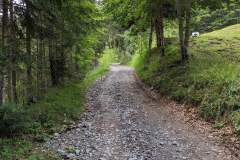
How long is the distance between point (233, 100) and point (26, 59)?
23.6 ft

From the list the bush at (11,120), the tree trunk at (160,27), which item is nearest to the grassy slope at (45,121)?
the bush at (11,120)

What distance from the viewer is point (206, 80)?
13.9 m

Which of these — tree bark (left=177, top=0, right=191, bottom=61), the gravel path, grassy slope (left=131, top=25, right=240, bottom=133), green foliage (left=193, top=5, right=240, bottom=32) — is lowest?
the gravel path

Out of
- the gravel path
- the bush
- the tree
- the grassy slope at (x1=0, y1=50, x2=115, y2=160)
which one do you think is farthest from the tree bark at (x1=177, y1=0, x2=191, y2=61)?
the bush

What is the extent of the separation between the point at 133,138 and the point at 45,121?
323 cm

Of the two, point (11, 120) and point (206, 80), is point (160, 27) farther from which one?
point (11, 120)

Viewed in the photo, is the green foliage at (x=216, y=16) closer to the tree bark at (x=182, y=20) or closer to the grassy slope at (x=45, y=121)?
the tree bark at (x=182, y=20)

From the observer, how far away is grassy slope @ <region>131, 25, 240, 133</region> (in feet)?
37.0

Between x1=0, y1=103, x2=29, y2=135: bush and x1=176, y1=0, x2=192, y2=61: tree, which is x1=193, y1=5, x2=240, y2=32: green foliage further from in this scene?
x1=0, y1=103, x2=29, y2=135: bush

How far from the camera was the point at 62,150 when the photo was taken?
870cm

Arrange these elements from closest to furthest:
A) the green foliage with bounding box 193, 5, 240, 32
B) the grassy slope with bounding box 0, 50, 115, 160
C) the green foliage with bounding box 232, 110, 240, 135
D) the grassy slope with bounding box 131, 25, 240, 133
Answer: the grassy slope with bounding box 0, 50, 115, 160, the green foliage with bounding box 232, 110, 240, 135, the grassy slope with bounding box 131, 25, 240, 133, the green foliage with bounding box 193, 5, 240, 32

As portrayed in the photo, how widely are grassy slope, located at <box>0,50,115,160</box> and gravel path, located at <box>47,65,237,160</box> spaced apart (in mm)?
472

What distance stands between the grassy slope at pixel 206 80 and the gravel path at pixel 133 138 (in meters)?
1.19

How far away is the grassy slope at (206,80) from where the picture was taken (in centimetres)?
1127
